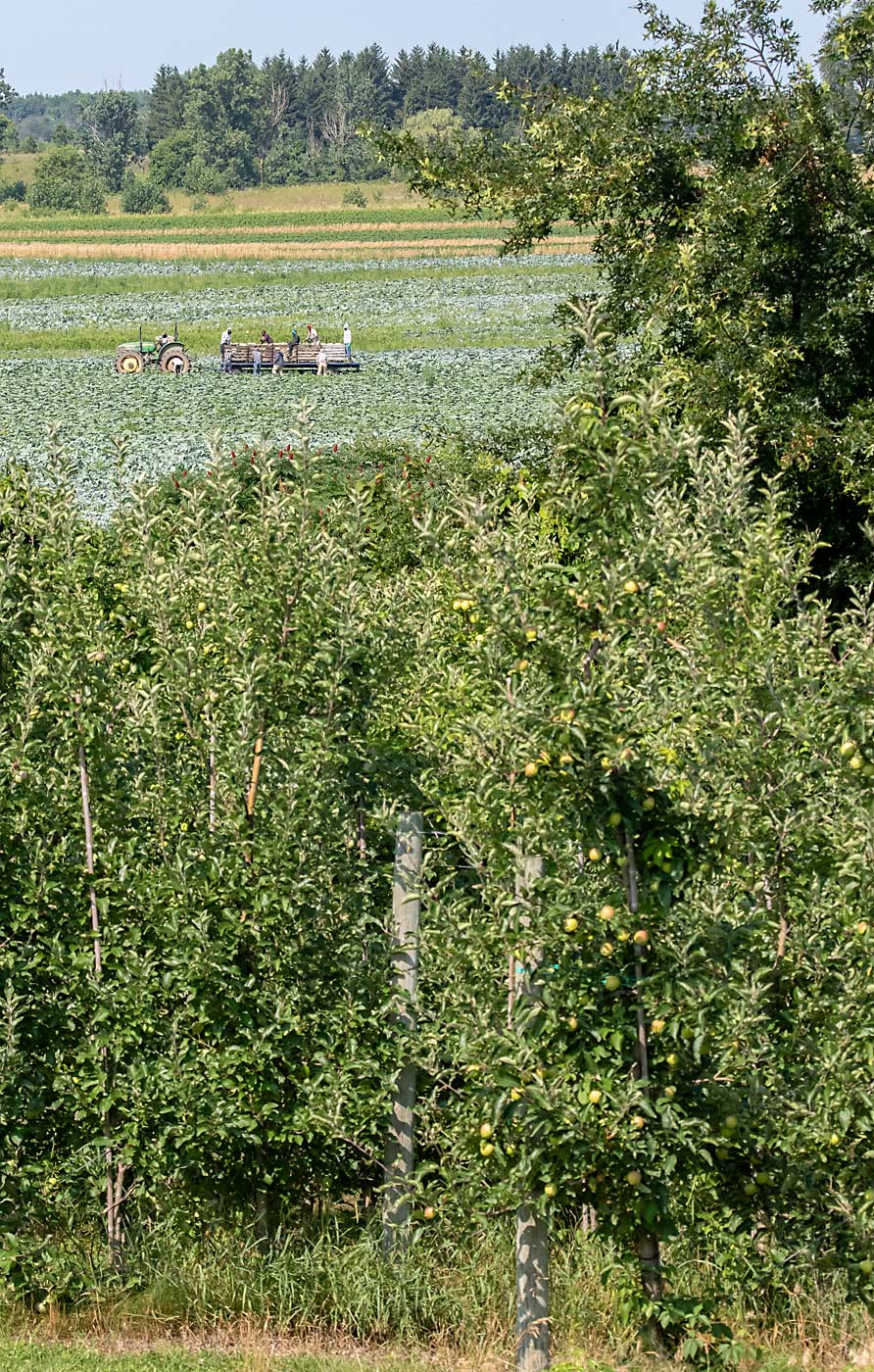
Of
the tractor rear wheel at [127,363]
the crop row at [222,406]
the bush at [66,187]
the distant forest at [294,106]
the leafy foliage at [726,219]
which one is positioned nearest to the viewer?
the leafy foliage at [726,219]

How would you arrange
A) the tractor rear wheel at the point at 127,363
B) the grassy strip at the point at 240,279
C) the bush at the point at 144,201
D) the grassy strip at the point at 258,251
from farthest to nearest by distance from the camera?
1. the bush at the point at 144,201
2. the grassy strip at the point at 258,251
3. the grassy strip at the point at 240,279
4. the tractor rear wheel at the point at 127,363

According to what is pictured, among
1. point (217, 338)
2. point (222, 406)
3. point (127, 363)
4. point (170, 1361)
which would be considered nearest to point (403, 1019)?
point (170, 1361)

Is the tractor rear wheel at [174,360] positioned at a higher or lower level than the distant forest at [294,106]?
lower

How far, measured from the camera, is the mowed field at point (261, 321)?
1133 inches

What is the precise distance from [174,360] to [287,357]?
2892 mm

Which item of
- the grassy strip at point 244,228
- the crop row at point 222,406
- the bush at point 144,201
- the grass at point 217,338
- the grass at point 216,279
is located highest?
the bush at point 144,201

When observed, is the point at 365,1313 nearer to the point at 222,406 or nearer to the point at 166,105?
the point at 222,406

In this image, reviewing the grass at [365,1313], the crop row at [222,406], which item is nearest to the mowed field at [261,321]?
the crop row at [222,406]

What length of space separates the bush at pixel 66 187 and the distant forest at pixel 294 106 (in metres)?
10.0

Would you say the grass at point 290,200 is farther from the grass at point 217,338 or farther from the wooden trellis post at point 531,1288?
the wooden trellis post at point 531,1288

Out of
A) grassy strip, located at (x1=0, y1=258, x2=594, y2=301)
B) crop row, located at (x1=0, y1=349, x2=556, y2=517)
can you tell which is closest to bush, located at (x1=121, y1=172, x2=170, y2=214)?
grassy strip, located at (x1=0, y1=258, x2=594, y2=301)

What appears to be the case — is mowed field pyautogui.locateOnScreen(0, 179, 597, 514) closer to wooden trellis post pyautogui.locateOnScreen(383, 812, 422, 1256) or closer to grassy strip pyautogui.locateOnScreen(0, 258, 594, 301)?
grassy strip pyautogui.locateOnScreen(0, 258, 594, 301)

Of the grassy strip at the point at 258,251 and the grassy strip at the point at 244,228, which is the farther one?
the grassy strip at the point at 244,228

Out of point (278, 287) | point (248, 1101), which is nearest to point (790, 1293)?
point (248, 1101)
